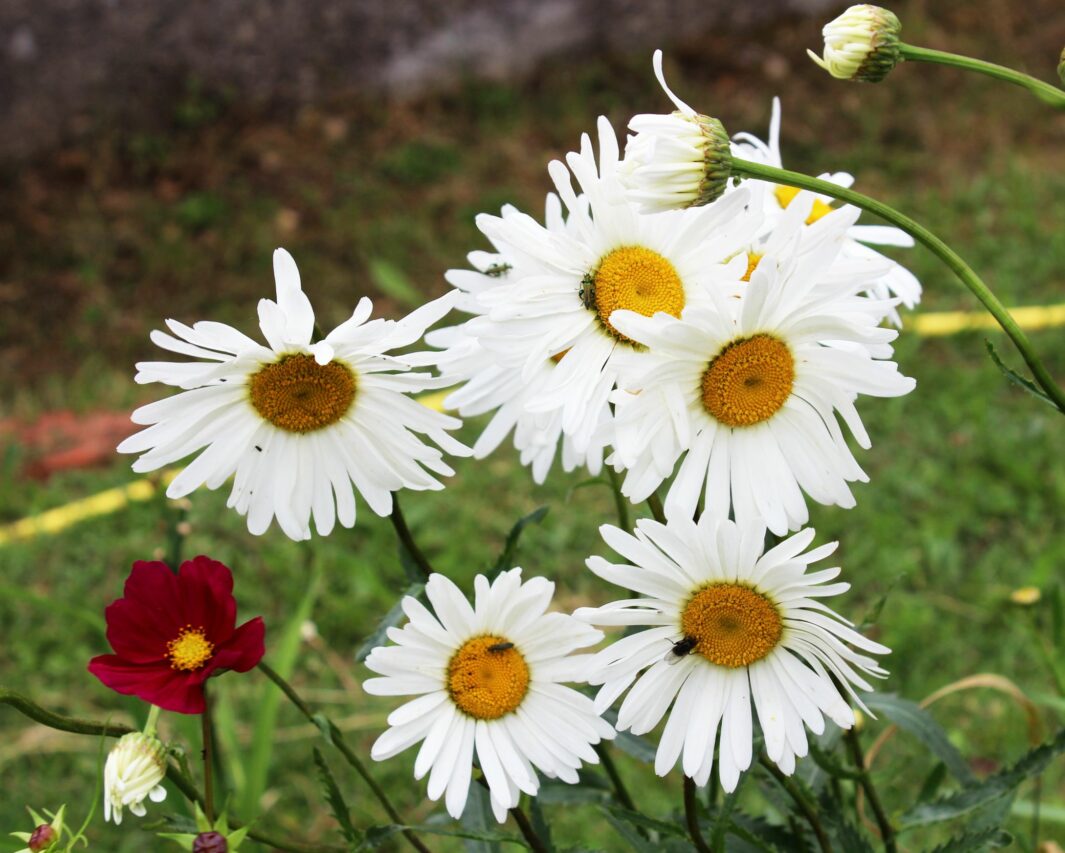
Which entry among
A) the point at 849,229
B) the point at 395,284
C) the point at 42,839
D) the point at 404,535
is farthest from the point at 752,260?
the point at 395,284

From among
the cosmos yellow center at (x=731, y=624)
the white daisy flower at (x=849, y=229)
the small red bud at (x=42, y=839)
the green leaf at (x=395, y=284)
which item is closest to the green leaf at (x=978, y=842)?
the cosmos yellow center at (x=731, y=624)

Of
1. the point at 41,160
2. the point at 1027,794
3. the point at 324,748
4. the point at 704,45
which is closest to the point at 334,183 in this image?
the point at 41,160

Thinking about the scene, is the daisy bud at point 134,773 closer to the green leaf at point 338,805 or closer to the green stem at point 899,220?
the green leaf at point 338,805

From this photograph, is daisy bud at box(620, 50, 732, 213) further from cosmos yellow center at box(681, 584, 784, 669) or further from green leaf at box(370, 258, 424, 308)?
green leaf at box(370, 258, 424, 308)

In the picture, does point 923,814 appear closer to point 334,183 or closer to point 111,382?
point 111,382

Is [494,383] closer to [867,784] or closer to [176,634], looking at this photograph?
[176,634]

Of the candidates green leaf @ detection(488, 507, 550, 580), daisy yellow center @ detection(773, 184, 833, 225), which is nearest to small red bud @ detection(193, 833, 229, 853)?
green leaf @ detection(488, 507, 550, 580)

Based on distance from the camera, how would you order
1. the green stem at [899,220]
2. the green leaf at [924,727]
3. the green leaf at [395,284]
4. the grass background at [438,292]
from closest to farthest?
the green stem at [899,220]
the green leaf at [924,727]
the grass background at [438,292]
the green leaf at [395,284]
